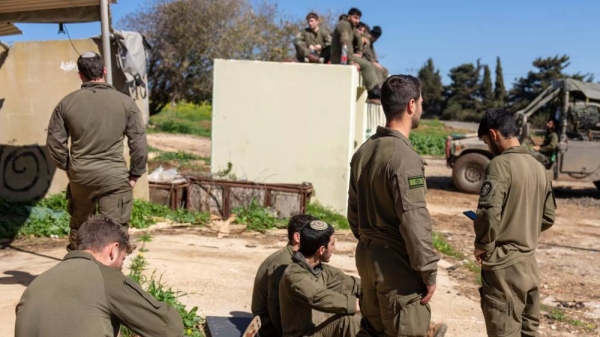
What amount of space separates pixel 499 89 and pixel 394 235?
69.0 metres

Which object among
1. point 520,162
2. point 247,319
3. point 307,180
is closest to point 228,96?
point 307,180

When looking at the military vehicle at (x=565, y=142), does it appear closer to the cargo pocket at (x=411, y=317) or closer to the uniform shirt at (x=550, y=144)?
the uniform shirt at (x=550, y=144)

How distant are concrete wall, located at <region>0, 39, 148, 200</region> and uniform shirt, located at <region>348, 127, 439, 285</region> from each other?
5.67 metres

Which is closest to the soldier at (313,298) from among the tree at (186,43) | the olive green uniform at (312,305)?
the olive green uniform at (312,305)

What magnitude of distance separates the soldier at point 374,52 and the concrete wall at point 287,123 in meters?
2.19

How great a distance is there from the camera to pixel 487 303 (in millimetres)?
4027

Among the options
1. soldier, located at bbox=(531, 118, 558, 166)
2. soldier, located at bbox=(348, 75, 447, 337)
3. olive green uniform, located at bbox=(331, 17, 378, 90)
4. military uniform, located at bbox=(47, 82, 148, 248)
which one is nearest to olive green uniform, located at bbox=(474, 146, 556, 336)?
soldier, located at bbox=(348, 75, 447, 337)

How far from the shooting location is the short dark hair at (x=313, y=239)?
4152mm

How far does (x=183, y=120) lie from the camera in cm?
4178

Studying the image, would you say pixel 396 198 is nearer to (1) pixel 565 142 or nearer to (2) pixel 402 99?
(2) pixel 402 99

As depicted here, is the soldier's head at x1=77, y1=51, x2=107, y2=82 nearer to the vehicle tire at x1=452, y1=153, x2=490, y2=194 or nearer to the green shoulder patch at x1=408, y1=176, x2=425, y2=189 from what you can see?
the green shoulder patch at x1=408, y1=176, x2=425, y2=189

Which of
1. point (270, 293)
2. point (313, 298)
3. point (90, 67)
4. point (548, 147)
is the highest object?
point (90, 67)

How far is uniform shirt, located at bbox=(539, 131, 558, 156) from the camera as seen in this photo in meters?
15.3

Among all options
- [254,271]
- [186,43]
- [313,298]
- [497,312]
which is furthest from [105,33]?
[186,43]
